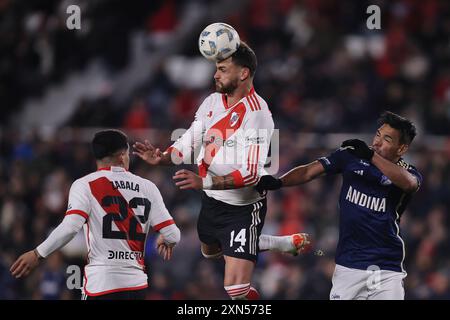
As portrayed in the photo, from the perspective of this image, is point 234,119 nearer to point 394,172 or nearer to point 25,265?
point 394,172

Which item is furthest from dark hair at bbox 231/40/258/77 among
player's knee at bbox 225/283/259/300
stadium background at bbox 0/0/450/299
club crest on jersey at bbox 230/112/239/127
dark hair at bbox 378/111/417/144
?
stadium background at bbox 0/0/450/299

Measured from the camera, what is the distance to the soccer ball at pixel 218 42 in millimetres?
8625

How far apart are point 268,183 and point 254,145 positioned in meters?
0.33

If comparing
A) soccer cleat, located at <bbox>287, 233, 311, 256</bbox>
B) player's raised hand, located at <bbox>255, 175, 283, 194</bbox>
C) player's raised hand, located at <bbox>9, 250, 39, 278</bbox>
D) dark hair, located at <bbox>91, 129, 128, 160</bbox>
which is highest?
dark hair, located at <bbox>91, 129, 128, 160</bbox>

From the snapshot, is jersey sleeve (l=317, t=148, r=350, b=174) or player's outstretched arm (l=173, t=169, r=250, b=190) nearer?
player's outstretched arm (l=173, t=169, r=250, b=190)

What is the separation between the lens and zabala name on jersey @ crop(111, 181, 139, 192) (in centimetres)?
824

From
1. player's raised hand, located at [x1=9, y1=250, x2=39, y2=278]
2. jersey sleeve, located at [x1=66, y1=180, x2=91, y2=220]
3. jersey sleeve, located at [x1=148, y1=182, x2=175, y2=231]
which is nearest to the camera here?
Answer: player's raised hand, located at [x1=9, y1=250, x2=39, y2=278]

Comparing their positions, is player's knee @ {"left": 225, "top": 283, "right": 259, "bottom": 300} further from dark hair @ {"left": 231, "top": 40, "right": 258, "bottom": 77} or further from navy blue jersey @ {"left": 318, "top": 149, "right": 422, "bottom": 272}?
dark hair @ {"left": 231, "top": 40, "right": 258, "bottom": 77}

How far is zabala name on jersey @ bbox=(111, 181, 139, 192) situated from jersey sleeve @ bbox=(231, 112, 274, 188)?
0.79 meters

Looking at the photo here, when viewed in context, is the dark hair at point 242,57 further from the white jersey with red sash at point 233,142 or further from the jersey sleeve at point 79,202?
the jersey sleeve at point 79,202

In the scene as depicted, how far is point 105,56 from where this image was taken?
18.4m

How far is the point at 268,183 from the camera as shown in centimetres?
858
